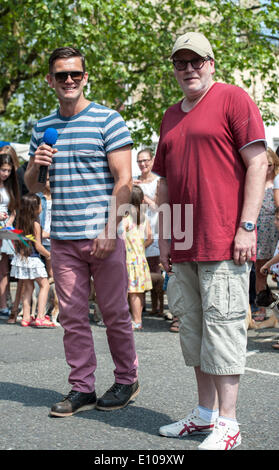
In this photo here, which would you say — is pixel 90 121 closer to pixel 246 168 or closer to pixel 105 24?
pixel 246 168

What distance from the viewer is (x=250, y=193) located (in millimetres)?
3449

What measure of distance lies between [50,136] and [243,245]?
1.42 m

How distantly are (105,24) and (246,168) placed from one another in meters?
13.3

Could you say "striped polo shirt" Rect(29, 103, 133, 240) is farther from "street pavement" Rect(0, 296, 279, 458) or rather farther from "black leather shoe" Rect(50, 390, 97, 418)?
"street pavement" Rect(0, 296, 279, 458)

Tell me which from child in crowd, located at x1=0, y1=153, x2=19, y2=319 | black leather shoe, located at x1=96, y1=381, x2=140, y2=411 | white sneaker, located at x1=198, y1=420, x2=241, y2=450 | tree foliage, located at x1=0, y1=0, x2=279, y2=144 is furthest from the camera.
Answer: tree foliage, located at x1=0, y1=0, x2=279, y2=144

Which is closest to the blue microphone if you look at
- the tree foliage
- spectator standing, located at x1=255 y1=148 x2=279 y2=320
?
spectator standing, located at x1=255 y1=148 x2=279 y2=320

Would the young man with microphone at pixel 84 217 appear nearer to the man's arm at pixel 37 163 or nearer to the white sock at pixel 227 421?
the man's arm at pixel 37 163

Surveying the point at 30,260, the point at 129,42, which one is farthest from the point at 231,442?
the point at 129,42

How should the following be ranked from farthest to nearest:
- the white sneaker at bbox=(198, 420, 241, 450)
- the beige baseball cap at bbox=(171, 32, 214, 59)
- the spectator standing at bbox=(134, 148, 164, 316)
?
the spectator standing at bbox=(134, 148, 164, 316)
the beige baseball cap at bbox=(171, 32, 214, 59)
the white sneaker at bbox=(198, 420, 241, 450)

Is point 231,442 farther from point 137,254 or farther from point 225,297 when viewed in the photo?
point 137,254

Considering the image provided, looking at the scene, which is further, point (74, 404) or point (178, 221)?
point (74, 404)

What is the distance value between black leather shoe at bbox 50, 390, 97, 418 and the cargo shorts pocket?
1.20 m

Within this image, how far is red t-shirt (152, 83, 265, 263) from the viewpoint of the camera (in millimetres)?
3455
